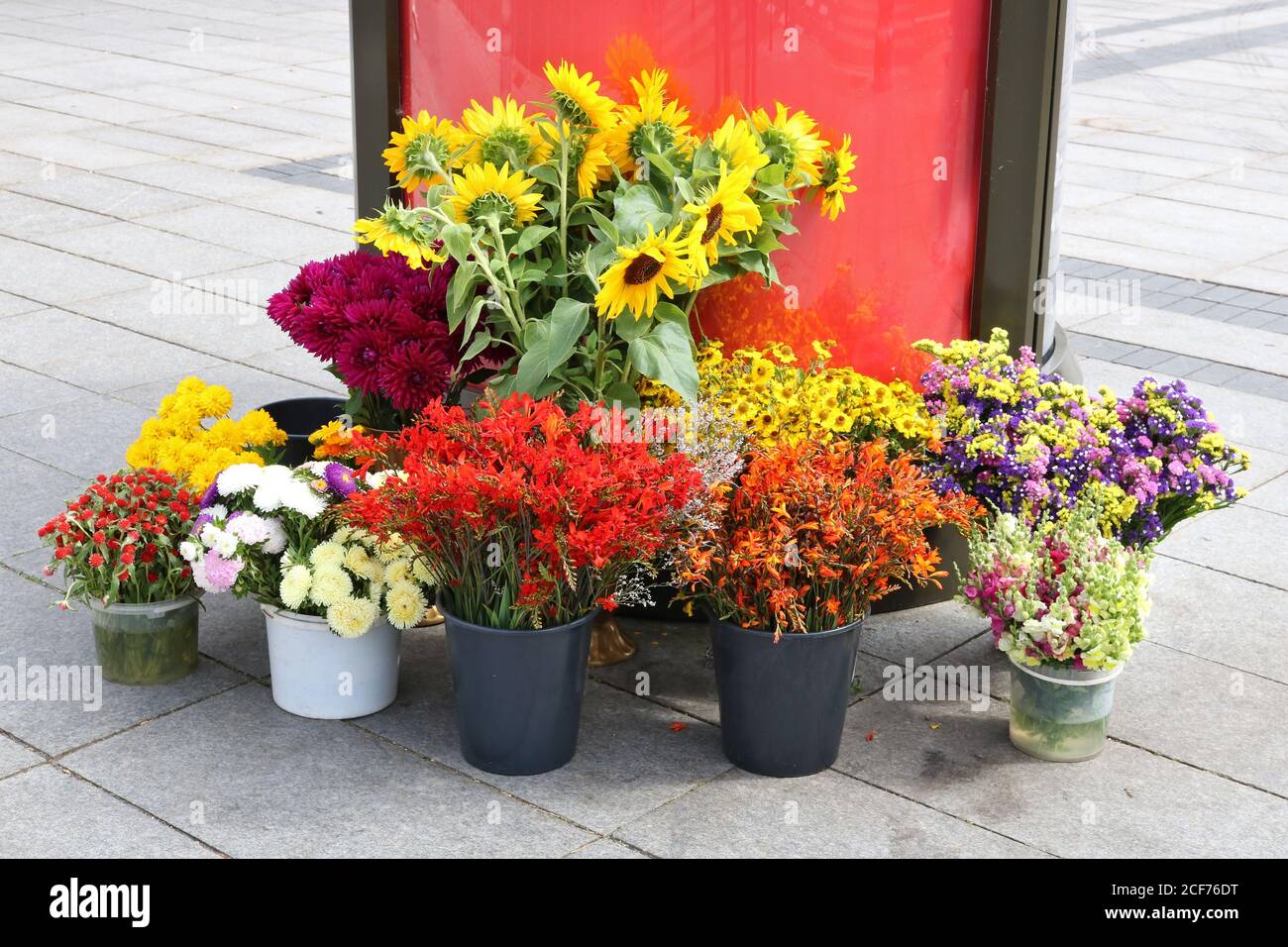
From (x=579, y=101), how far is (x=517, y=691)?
1644 mm

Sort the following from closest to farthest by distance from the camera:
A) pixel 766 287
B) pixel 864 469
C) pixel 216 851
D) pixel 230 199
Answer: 1. pixel 216 851
2. pixel 864 469
3. pixel 766 287
4. pixel 230 199

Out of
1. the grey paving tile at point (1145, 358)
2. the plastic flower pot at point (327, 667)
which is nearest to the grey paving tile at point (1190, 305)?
the grey paving tile at point (1145, 358)

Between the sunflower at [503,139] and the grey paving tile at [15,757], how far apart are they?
6.63ft

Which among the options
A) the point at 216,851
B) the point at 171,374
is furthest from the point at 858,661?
the point at 171,374

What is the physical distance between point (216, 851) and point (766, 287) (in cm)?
220

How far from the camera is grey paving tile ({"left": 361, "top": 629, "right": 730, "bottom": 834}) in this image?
4.15 metres

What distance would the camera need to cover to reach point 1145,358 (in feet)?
25.1

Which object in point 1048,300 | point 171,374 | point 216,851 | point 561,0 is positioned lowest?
point 216,851

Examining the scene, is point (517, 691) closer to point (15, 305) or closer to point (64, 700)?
point (64, 700)

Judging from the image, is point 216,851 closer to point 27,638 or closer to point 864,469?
point 27,638

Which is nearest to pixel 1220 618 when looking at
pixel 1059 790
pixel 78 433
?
pixel 1059 790

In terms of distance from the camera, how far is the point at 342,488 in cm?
437

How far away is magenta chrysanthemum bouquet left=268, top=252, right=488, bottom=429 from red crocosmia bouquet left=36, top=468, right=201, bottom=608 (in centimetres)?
60

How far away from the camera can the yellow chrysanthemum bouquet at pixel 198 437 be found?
4953 mm
